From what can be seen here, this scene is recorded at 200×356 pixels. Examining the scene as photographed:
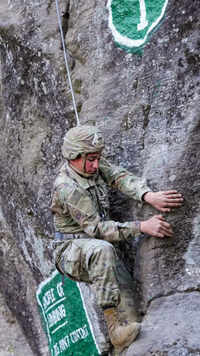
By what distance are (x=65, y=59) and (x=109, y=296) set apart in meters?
2.33

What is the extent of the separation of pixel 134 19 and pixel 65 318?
2.56 m

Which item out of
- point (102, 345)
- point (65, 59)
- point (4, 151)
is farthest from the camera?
point (4, 151)

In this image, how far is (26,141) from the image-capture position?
682 cm

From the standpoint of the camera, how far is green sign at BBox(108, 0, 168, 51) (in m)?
5.76

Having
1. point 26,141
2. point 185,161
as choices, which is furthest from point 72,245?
point 26,141

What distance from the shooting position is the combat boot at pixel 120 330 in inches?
202

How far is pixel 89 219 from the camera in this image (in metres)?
5.23

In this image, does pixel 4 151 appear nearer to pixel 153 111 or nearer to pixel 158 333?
pixel 153 111

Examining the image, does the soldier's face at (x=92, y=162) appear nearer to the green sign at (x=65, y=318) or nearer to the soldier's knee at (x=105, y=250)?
the soldier's knee at (x=105, y=250)

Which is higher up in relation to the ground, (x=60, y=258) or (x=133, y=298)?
(x=60, y=258)

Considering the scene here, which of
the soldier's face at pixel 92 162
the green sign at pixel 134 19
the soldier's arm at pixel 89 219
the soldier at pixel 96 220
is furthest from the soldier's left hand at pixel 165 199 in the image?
the green sign at pixel 134 19

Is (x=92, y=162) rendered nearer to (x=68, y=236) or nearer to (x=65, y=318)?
(x=68, y=236)

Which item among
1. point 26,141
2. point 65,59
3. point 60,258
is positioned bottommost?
point 60,258

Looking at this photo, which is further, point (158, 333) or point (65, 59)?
point (65, 59)
